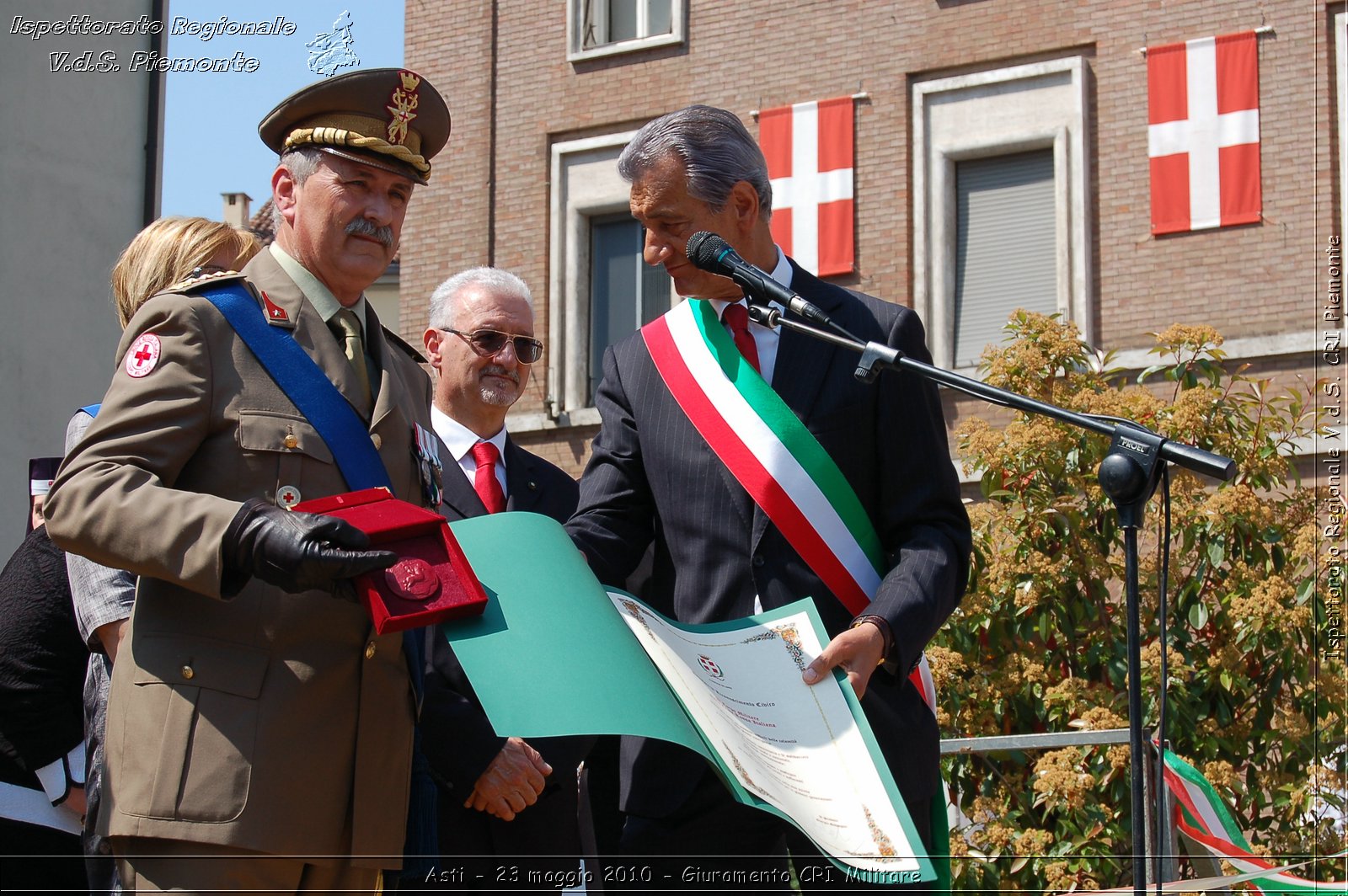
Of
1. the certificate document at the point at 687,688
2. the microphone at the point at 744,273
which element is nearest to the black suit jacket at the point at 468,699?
the certificate document at the point at 687,688

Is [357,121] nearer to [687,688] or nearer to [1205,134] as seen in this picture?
[687,688]

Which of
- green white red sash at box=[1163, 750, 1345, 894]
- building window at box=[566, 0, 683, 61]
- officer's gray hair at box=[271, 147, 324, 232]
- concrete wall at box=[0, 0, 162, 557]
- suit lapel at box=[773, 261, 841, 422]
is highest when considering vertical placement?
building window at box=[566, 0, 683, 61]

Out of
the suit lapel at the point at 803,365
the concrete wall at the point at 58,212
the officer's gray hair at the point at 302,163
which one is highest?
the concrete wall at the point at 58,212

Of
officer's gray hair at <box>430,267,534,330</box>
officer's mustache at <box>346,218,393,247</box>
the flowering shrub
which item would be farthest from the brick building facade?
officer's mustache at <box>346,218,393,247</box>

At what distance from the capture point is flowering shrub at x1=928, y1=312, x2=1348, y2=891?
22.8 feet

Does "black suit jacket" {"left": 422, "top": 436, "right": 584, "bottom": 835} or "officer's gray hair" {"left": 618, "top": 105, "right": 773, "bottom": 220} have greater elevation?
"officer's gray hair" {"left": 618, "top": 105, "right": 773, "bottom": 220}

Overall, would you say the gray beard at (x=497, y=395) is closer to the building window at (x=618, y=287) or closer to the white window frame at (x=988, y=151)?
the white window frame at (x=988, y=151)

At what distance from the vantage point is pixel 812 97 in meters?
15.4

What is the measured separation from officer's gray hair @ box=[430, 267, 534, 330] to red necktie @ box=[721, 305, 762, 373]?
5.05ft

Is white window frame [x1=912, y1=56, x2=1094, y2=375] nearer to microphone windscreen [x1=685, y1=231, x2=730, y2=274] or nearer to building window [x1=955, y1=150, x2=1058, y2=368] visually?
building window [x1=955, y1=150, x2=1058, y2=368]

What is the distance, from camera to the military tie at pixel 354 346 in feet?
10.3

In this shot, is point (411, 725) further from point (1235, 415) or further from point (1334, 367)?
point (1334, 367)

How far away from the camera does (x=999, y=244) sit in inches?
575

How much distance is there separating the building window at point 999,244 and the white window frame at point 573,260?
3413 mm
